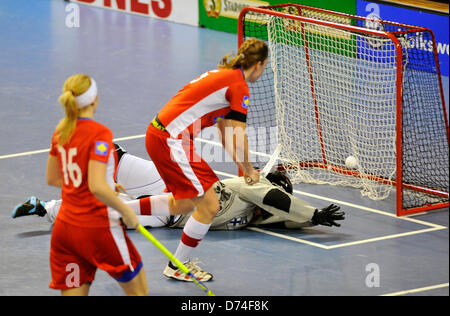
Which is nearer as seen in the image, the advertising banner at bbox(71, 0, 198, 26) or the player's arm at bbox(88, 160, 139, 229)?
the player's arm at bbox(88, 160, 139, 229)

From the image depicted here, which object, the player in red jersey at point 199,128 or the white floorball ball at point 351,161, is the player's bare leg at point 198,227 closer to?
the player in red jersey at point 199,128

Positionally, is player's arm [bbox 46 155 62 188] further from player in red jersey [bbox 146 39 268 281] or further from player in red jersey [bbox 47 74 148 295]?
player in red jersey [bbox 146 39 268 281]

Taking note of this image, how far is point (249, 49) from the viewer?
6.37 metres

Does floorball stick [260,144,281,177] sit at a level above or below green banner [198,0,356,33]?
below

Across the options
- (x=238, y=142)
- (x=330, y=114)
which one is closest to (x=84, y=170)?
(x=238, y=142)

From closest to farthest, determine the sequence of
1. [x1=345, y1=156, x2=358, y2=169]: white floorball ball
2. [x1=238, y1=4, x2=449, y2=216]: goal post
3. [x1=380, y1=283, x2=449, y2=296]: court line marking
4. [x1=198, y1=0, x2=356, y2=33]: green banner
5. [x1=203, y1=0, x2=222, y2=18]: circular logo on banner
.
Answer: [x1=380, y1=283, x2=449, y2=296]: court line marking, [x1=238, y1=4, x2=449, y2=216]: goal post, [x1=345, y1=156, x2=358, y2=169]: white floorball ball, [x1=198, y1=0, x2=356, y2=33]: green banner, [x1=203, y1=0, x2=222, y2=18]: circular logo on banner

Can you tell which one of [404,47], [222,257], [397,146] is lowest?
[222,257]

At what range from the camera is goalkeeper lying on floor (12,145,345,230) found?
761 cm

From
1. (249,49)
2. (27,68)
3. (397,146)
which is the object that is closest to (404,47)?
(397,146)

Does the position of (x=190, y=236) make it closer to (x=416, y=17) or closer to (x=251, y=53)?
(x=251, y=53)

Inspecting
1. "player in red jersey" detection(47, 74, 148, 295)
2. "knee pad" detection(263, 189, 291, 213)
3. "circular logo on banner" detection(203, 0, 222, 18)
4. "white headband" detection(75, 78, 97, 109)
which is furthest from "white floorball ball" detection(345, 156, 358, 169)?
"circular logo on banner" detection(203, 0, 222, 18)

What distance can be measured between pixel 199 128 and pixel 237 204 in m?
1.31
